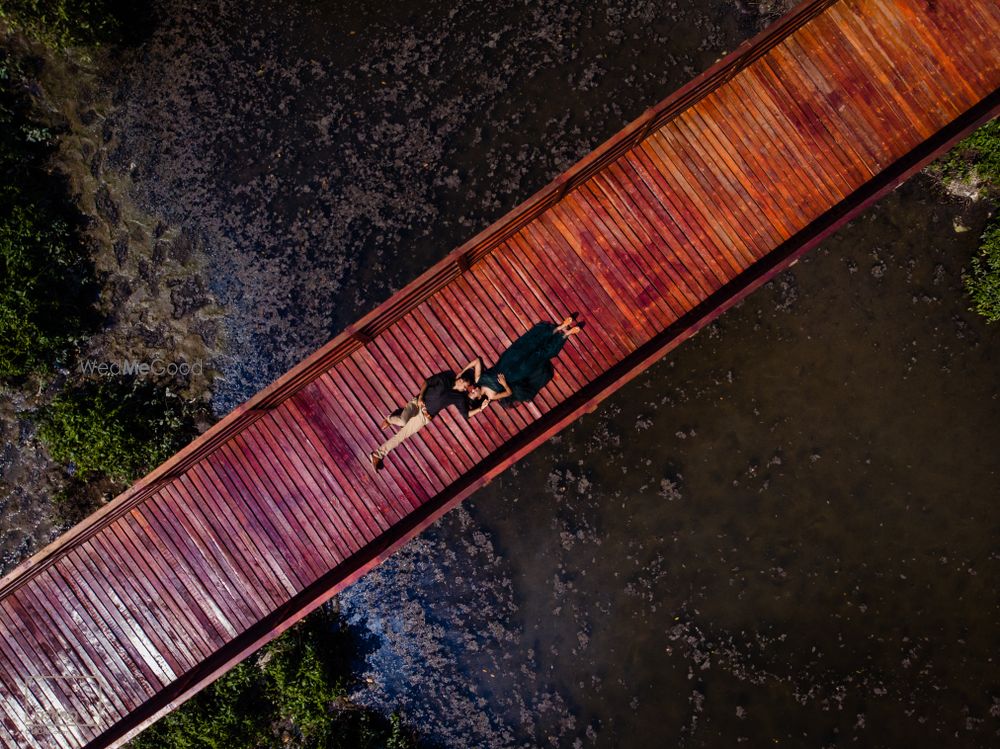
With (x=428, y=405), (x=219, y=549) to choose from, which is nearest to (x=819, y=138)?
(x=428, y=405)

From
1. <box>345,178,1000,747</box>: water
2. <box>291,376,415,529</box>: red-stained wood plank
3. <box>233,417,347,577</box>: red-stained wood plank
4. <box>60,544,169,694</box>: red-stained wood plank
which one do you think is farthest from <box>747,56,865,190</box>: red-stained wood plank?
<box>60,544,169,694</box>: red-stained wood plank

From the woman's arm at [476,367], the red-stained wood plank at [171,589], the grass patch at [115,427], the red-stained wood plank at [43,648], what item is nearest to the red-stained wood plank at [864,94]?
the woman's arm at [476,367]

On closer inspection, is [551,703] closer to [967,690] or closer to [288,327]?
[967,690]

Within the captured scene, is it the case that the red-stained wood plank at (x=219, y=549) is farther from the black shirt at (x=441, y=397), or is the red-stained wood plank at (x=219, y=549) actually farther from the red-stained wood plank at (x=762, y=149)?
the red-stained wood plank at (x=762, y=149)

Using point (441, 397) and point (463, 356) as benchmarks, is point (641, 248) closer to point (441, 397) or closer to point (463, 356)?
point (463, 356)

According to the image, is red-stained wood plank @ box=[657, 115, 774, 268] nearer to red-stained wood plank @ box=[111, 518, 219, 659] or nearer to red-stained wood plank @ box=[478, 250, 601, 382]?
red-stained wood plank @ box=[478, 250, 601, 382]
